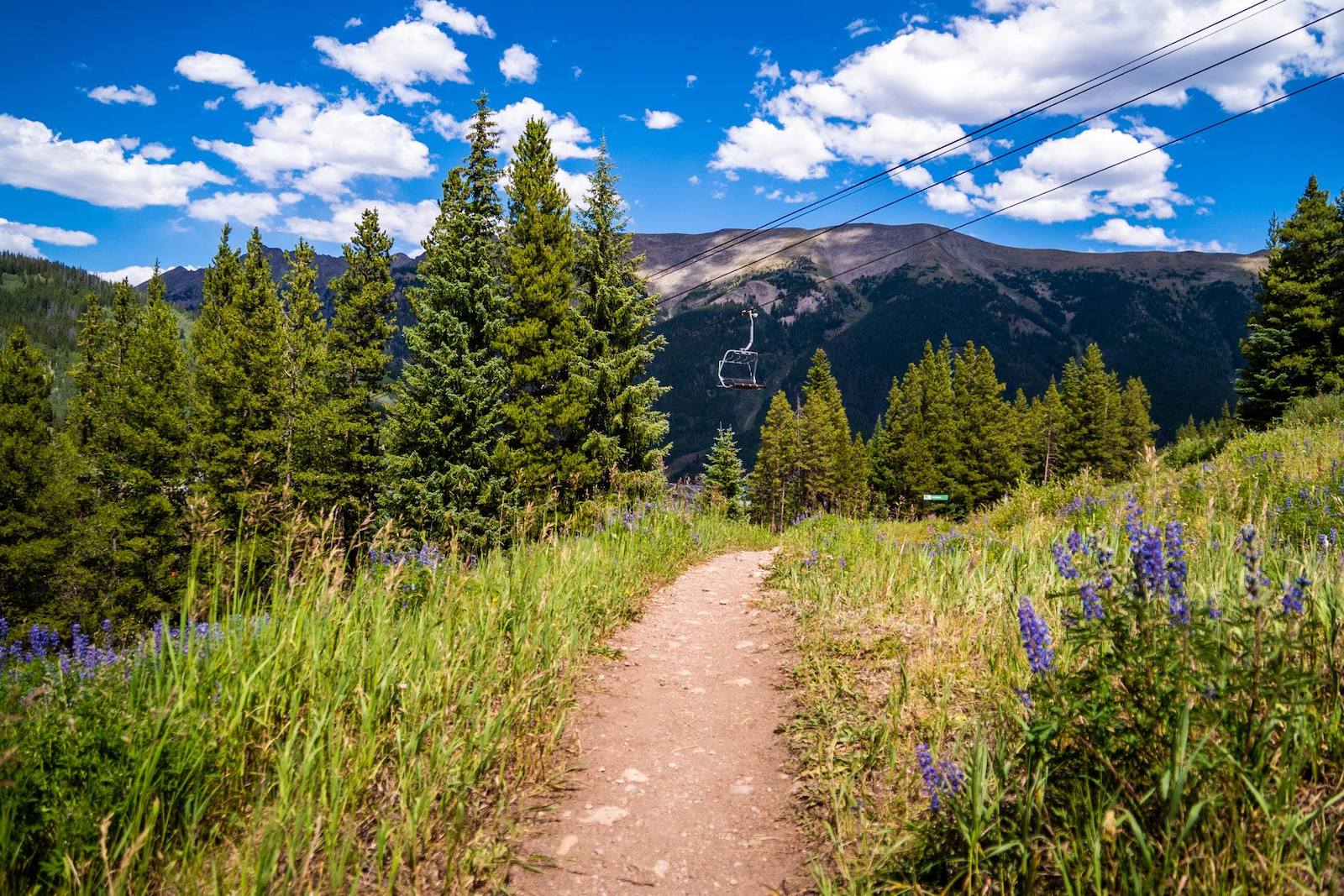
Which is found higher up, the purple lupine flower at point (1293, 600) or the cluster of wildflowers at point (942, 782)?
the purple lupine flower at point (1293, 600)

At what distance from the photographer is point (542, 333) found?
878 inches

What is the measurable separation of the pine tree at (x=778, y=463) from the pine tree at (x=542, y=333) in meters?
30.3

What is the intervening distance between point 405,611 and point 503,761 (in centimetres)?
164

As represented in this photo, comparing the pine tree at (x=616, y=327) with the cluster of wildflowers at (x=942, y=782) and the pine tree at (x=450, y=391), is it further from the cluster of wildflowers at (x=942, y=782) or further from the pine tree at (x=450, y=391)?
the cluster of wildflowers at (x=942, y=782)

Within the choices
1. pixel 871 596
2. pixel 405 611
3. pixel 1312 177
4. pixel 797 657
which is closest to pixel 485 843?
pixel 405 611

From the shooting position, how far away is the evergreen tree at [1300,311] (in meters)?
30.7

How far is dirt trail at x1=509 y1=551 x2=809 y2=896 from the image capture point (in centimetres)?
280

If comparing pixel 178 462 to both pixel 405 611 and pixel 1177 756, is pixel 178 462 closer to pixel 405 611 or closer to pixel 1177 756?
pixel 405 611

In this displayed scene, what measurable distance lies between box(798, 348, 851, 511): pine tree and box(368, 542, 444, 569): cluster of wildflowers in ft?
144

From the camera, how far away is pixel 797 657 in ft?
17.3

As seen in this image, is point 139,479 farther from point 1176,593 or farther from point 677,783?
point 1176,593

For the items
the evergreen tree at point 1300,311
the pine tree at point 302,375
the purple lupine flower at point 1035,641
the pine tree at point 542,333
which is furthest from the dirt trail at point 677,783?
→ the evergreen tree at point 1300,311

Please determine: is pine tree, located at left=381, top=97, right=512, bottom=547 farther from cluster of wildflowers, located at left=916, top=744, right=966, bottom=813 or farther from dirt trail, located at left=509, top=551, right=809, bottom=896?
cluster of wildflowers, located at left=916, top=744, right=966, bottom=813

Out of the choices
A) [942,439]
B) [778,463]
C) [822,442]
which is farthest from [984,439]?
[778,463]
